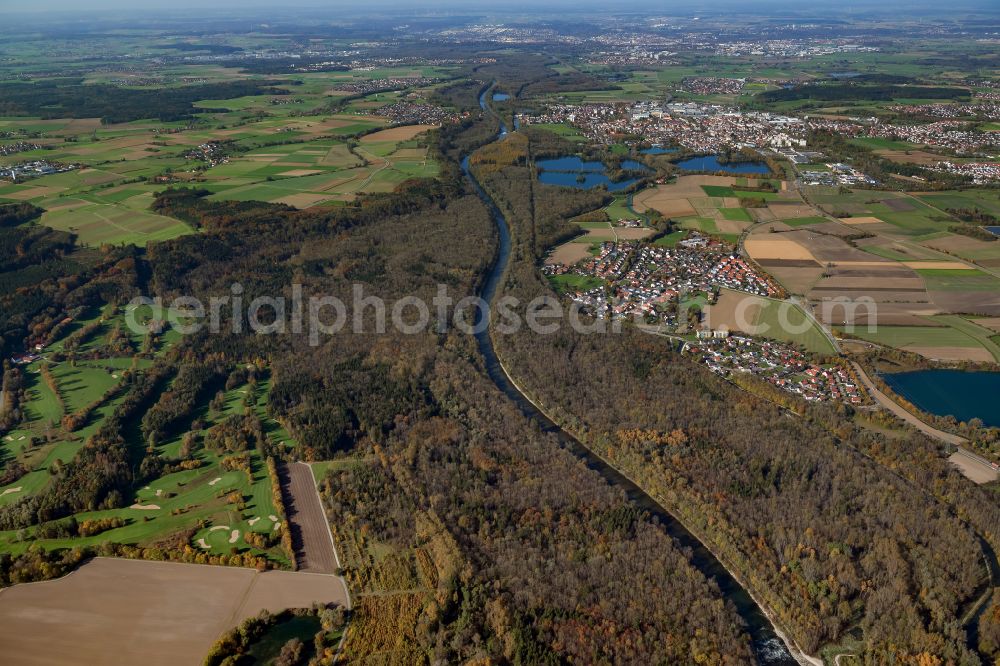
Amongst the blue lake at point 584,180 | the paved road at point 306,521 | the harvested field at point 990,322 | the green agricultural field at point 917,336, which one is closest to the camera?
the paved road at point 306,521

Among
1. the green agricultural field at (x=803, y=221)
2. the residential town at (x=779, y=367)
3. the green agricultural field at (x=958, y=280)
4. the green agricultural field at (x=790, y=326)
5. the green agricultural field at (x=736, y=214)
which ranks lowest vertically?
the residential town at (x=779, y=367)

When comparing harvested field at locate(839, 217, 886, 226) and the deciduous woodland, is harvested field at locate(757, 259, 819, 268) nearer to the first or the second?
harvested field at locate(839, 217, 886, 226)

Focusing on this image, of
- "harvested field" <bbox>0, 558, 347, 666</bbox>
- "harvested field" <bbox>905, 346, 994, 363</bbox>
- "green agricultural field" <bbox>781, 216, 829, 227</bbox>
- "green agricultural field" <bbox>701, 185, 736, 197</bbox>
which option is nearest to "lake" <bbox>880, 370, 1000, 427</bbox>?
"harvested field" <bbox>905, 346, 994, 363</bbox>

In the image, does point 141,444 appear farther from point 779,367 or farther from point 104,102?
point 104,102

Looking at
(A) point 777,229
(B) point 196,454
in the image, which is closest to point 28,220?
(B) point 196,454

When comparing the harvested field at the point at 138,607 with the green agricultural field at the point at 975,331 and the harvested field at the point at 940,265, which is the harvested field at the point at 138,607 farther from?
the harvested field at the point at 940,265

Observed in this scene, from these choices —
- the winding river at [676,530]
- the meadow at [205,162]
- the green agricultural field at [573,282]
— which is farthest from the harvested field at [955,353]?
the meadow at [205,162]

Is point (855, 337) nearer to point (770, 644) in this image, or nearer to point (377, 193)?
point (770, 644)
